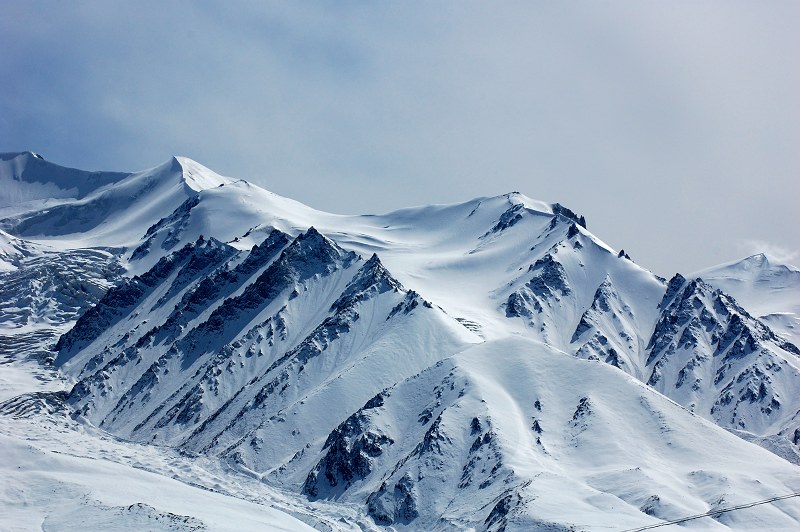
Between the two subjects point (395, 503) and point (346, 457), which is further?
point (346, 457)

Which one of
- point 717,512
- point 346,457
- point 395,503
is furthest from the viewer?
point 346,457

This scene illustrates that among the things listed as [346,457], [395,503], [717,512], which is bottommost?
[395,503]

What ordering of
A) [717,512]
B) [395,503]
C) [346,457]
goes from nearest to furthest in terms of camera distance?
[717,512] → [395,503] → [346,457]

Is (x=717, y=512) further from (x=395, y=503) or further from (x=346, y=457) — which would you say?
(x=346, y=457)

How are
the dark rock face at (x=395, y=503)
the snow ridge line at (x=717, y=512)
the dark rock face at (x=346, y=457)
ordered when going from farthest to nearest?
the dark rock face at (x=346, y=457) < the dark rock face at (x=395, y=503) < the snow ridge line at (x=717, y=512)

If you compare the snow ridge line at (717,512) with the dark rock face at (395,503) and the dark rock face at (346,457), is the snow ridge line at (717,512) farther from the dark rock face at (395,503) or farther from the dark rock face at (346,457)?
the dark rock face at (346,457)

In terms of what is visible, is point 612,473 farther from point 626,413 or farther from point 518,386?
point 518,386

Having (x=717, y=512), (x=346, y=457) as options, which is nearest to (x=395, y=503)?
(x=346, y=457)

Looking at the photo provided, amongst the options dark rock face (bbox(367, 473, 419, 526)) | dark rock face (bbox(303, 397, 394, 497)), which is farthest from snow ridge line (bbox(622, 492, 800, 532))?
dark rock face (bbox(303, 397, 394, 497))

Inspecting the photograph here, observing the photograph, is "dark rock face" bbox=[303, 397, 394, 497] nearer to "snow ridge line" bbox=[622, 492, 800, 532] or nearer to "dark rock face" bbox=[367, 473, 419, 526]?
"dark rock face" bbox=[367, 473, 419, 526]

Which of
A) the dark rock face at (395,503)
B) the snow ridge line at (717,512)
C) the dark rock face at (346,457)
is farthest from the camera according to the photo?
the dark rock face at (346,457)

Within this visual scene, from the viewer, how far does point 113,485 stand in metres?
111

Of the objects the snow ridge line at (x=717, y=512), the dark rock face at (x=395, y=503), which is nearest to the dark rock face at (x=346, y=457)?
the dark rock face at (x=395, y=503)

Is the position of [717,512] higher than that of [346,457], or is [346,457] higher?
[717,512]
